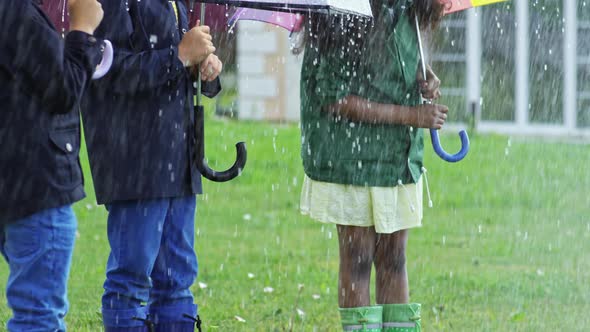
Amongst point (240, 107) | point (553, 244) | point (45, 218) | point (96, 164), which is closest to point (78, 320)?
point (96, 164)

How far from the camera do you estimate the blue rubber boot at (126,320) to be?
416cm

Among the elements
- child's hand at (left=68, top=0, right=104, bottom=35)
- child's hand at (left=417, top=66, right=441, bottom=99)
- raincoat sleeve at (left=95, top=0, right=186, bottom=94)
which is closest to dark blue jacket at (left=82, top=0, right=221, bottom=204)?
raincoat sleeve at (left=95, top=0, right=186, bottom=94)

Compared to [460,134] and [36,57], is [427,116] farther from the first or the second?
[36,57]

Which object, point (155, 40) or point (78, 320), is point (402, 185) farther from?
point (78, 320)

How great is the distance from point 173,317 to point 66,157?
2.95ft

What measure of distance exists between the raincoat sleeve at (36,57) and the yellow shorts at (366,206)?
130 centimetres

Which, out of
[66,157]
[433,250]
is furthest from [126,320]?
[433,250]

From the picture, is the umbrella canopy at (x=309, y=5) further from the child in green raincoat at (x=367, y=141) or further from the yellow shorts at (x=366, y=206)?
the yellow shorts at (x=366, y=206)

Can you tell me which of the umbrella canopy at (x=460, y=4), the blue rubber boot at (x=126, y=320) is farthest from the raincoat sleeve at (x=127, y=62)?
the umbrella canopy at (x=460, y=4)

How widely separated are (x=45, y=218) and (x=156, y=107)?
74 centimetres

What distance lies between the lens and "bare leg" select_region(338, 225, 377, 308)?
457 centimetres

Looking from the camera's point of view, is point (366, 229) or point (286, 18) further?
point (286, 18)

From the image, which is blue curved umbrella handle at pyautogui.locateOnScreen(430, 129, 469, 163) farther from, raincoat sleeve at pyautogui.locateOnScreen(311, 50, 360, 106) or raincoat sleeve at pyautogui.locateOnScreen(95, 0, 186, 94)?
raincoat sleeve at pyautogui.locateOnScreen(95, 0, 186, 94)

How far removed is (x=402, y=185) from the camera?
459 cm
